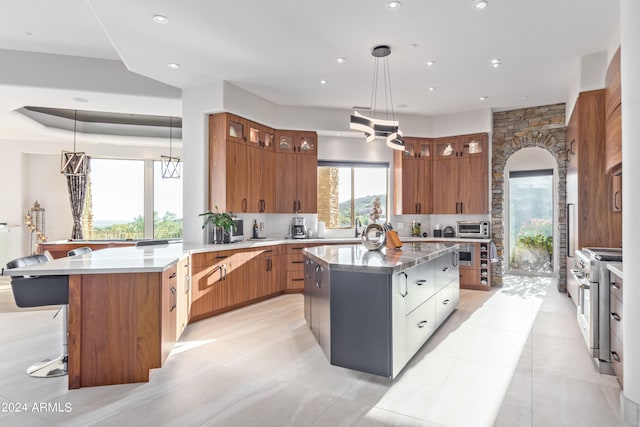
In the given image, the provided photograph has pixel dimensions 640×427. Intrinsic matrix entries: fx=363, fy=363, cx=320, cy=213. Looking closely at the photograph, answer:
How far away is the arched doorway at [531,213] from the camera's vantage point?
295 inches

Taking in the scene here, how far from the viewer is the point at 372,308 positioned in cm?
276

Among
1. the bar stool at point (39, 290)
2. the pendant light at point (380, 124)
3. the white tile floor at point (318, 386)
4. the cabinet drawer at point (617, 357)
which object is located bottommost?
the white tile floor at point (318, 386)

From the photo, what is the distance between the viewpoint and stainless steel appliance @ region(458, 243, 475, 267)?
6.20 metres

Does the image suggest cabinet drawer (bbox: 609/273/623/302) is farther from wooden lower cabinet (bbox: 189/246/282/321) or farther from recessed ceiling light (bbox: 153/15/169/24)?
recessed ceiling light (bbox: 153/15/169/24)

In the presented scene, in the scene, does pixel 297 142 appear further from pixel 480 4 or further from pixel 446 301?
pixel 480 4

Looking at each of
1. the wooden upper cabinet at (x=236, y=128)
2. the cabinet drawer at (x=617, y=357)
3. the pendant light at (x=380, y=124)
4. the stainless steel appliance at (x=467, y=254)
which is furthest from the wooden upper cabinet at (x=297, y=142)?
the cabinet drawer at (x=617, y=357)

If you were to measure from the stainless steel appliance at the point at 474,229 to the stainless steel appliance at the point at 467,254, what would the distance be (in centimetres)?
36

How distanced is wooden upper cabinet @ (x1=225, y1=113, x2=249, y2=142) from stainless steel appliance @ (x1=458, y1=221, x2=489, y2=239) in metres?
4.11

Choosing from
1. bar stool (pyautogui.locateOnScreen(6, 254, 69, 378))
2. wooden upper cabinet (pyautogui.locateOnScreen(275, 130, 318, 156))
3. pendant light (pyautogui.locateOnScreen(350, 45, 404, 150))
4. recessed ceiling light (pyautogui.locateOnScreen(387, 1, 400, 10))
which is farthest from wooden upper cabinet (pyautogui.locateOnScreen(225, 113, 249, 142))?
bar stool (pyautogui.locateOnScreen(6, 254, 69, 378))

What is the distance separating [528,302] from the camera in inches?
209

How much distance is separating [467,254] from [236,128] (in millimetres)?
4332

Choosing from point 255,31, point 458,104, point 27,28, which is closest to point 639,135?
point 255,31

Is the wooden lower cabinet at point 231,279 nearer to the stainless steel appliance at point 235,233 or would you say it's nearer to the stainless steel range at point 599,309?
the stainless steel appliance at point 235,233

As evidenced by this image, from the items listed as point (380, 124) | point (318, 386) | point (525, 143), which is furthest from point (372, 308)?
point (525, 143)
